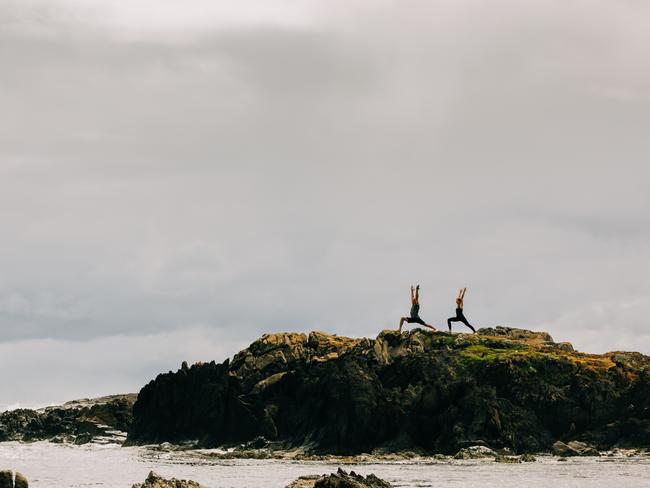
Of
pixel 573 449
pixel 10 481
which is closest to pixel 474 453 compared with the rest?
pixel 573 449

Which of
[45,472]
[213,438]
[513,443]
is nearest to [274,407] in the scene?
[213,438]

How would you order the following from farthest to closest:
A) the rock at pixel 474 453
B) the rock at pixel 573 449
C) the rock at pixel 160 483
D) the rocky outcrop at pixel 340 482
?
1. the rock at pixel 573 449
2. the rock at pixel 474 453
3. the rocky outcrop at pixel 340 482
4. the rock at pixel 160 483

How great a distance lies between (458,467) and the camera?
81.2m

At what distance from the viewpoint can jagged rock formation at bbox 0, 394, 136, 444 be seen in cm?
16000

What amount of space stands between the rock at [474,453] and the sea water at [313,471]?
11.6 feet

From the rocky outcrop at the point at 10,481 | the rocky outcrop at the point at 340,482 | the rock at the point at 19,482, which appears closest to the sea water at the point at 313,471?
the rocky outcrop at the point at 340,482

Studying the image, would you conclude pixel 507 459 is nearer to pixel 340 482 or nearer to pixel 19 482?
pixel 340 482

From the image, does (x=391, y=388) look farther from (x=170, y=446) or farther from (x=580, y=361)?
(x=170, y=446)

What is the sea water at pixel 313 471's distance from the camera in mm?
66562

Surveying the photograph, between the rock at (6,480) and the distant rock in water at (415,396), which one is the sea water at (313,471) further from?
the rock at (6,480)

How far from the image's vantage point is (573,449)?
3809 inches

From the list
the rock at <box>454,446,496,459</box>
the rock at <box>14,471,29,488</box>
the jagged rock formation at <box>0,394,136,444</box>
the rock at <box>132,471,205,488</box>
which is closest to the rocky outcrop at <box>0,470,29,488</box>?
the rock at <box>14,471,29,488</box>

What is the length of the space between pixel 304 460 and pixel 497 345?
42.3 metres

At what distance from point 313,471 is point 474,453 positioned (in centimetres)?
2166
